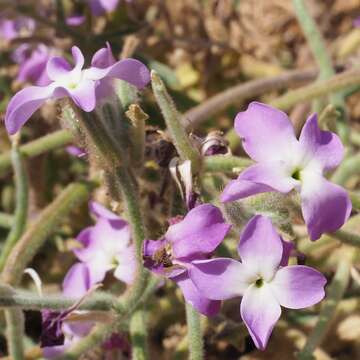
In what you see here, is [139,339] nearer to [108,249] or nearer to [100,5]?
[108,249]

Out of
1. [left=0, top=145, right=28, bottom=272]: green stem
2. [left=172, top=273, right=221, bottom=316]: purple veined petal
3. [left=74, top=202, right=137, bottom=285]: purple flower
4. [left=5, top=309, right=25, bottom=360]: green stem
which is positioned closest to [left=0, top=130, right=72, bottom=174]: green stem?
[left=0, top=145, right=28, bottom=272]: green stem

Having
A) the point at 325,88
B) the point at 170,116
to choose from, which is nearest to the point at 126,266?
the point at 170,116

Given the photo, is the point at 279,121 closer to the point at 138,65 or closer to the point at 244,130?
the point at 244,130

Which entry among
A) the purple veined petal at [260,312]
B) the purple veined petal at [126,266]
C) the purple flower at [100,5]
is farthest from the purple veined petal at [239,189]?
the purple flower at [100,5]

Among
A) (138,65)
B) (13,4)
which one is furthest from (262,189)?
(13,4)

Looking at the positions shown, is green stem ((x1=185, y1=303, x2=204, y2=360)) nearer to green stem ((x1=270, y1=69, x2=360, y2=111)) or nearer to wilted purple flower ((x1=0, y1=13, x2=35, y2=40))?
green stem ((x1=270, y1=69, x2=360, y2=111))
